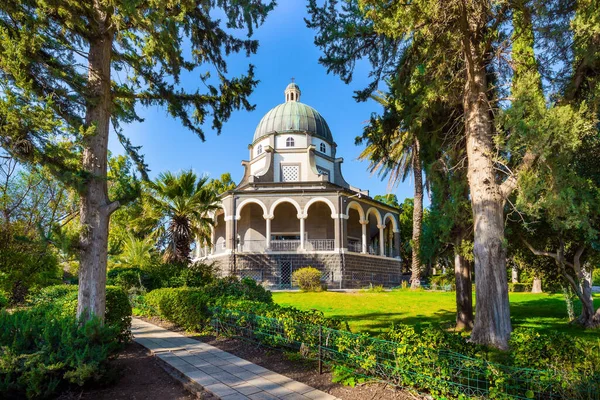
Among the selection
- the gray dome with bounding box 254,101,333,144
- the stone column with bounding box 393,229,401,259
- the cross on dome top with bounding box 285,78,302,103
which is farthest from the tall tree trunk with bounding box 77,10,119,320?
the cross on dome top with bounding box 285,78,302,103

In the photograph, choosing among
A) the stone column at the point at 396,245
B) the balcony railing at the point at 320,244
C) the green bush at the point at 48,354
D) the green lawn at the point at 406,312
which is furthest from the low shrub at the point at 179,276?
the stone column at the point at 396,245

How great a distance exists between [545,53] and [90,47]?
30.1ft

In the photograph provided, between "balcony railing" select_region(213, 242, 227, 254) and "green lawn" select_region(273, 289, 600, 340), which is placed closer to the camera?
"green lawn" select_region(273, 289, 600, 340)

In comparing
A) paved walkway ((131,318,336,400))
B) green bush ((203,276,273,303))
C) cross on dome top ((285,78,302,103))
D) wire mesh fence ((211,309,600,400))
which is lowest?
paved walkway ((131,318,336,400))

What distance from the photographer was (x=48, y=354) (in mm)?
4898

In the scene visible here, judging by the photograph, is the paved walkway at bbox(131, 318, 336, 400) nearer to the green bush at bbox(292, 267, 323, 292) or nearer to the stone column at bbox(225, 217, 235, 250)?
the green bush at bbox(292, 267, 323, 292)

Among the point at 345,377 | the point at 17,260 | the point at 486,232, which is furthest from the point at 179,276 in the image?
the point at 486,232

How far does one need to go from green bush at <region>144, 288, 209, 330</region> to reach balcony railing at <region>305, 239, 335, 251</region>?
17269mm

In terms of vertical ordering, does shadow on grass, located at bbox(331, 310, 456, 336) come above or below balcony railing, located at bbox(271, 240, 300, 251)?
below

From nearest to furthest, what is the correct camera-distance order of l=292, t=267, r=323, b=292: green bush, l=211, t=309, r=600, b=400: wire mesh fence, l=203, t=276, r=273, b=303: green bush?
l=211, t=309, r=600, b=400: wire mesh fence, l=203, t=276, r=273, b=303: green bush, l=292, t=267, r=323, b=292: green bush

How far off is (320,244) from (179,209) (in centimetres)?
1394

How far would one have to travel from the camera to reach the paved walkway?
491 centimetres

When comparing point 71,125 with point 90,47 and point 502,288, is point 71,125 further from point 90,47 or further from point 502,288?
point 502,288

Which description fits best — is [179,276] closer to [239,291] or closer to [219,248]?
[239,291]
